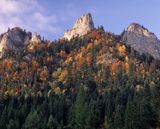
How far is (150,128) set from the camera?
119 m

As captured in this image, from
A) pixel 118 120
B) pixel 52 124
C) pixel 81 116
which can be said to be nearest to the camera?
pixel 118 120

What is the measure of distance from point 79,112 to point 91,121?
24.4 ft

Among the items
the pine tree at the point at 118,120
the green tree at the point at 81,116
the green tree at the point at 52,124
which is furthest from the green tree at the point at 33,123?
the pine tree at the point at 118,120

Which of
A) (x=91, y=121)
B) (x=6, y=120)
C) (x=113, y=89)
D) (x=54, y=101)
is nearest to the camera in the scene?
(x=91, y=121)

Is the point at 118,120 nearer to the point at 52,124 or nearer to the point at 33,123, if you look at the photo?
the point at 52,124

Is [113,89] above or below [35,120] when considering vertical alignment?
above

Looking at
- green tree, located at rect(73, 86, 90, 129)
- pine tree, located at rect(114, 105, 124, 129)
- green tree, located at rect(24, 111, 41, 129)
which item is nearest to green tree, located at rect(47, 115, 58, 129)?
green tree, located at rect(24, 111, 41, 129)

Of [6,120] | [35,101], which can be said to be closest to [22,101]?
[35,101]

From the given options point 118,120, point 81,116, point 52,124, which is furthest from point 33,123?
point 118,120

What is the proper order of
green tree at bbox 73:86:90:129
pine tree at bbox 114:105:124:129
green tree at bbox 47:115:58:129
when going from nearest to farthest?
pine tree at bbox 114:105:124:129, green tree at bbox 73:86:90:129, green tree at bbox 47:115:58:129

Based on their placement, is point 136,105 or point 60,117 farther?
point 60,117

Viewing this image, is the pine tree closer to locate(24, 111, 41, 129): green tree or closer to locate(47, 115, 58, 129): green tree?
locate(47, 115, 58, 129): green tree

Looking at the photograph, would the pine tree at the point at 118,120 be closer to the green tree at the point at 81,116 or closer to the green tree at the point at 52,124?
the green tree at the point at 81,116

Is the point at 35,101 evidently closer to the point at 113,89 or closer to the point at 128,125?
the point at 113,89
